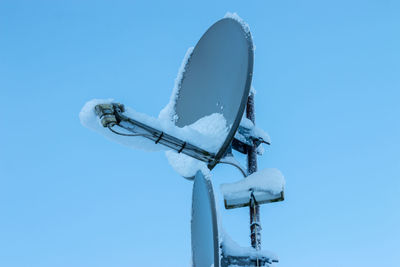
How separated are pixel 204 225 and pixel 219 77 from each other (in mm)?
2583

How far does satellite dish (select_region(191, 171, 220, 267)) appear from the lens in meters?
4.80

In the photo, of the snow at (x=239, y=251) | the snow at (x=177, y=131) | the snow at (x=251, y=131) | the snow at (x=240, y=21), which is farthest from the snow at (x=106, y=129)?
the snow at (x=240, y=21)

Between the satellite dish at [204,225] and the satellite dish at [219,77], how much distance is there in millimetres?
707

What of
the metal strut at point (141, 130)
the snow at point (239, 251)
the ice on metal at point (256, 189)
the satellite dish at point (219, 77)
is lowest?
the snow at point (239, 251)

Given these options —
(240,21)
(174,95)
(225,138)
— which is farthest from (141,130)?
(174,95)

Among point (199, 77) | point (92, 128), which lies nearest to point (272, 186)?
point (92, 128)

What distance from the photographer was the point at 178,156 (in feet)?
23.9

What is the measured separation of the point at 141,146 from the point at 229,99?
4.48 ft

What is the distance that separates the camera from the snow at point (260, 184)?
5.29m

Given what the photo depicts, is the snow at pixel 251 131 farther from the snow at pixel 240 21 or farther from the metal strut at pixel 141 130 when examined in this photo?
the snow at pixel 240 21

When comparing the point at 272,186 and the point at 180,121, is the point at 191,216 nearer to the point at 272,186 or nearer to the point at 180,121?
the point at 272,186

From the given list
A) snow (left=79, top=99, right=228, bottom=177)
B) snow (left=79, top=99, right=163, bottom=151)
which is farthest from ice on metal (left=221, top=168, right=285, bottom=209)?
snow (left=79, top=99, right=163, bottom=151)

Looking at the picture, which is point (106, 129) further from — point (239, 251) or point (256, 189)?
point (239, 251)

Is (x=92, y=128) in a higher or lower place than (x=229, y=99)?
lower
